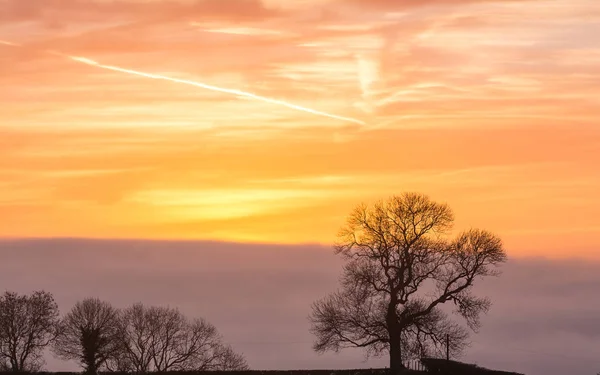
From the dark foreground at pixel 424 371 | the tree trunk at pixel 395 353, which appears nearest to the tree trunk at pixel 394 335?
the tree trunk at pixel 395 353

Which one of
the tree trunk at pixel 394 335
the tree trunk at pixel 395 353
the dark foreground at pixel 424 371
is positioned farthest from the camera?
the tree trunk at pixel 394 335

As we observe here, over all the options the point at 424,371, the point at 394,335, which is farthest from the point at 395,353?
the point at 424,371

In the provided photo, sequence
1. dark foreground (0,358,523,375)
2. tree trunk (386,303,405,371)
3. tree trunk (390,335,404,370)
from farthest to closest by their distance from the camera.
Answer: tree trunk (386,303,405,371) < tree trunk (390,335,404,370) < dark foreground (0,358,523,375)

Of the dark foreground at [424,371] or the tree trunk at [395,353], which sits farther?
the tree trunk at [395,353]

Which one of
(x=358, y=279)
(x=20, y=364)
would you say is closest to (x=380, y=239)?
(x=358, y=279)

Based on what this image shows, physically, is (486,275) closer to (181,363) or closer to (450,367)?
(450,367)

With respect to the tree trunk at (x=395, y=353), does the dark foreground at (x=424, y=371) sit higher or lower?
lower

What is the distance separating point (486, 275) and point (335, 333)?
13853 mm

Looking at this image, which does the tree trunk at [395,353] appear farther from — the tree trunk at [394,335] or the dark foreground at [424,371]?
the dark foreground at [424,371]

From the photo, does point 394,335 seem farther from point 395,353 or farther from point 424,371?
point 424,371

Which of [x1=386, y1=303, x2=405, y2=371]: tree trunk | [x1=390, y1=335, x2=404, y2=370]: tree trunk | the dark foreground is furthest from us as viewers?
[x1=386, y1=303, x2=405, y2=371]: tree trunk

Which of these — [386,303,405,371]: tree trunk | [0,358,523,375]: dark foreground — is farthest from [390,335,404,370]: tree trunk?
[0,358,523,375]: dark foreground

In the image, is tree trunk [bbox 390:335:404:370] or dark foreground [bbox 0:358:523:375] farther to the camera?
tree trunk [bbox 390:335:404:370]

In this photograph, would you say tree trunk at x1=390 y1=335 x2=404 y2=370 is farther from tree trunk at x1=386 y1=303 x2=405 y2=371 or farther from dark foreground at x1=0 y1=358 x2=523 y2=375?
dark foreground at x1=0 y1=358 x2=523 y2=375
